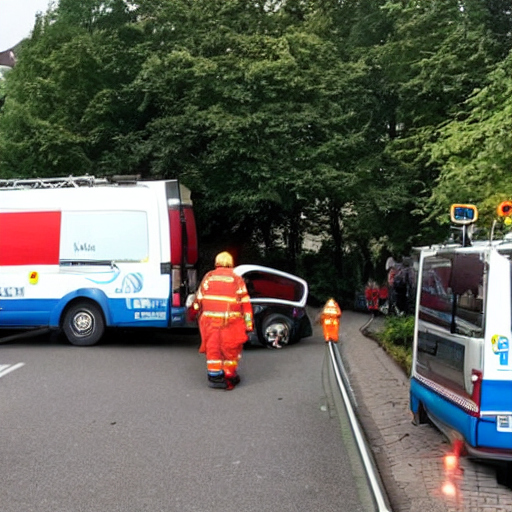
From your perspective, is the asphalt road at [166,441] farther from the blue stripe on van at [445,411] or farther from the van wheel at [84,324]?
the van wheel at [84,324]

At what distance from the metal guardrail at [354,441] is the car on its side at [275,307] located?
9.43 ft

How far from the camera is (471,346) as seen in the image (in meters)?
4.60

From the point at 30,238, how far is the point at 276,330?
4.75 m

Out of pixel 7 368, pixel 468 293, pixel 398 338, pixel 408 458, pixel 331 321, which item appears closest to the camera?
pixel 468 293

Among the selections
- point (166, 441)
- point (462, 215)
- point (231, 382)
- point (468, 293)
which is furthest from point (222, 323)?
point (468, 293)

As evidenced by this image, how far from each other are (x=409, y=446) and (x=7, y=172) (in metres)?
17.4

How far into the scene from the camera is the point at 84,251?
1273 centimetres

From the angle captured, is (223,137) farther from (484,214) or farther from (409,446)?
(409,446)

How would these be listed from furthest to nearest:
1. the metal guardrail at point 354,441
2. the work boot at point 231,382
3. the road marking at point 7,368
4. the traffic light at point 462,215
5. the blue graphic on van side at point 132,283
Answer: the blue graphic on van side at point 132,283, the road marking at point 7,368, the work boot at point 231,382, the traffic light at point 462,215, the metal guardrail at point 354,441

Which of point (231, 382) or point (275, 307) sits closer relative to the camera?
point (231, 382)

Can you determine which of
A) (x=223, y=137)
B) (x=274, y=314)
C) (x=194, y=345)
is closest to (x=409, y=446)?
(x=274, y=314)

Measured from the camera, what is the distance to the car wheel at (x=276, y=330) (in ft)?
41.2

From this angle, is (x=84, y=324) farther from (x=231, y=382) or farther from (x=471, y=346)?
(x=471, y=346)

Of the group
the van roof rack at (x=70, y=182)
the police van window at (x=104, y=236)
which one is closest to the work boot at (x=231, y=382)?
the police van window at (x=104, y=236)
